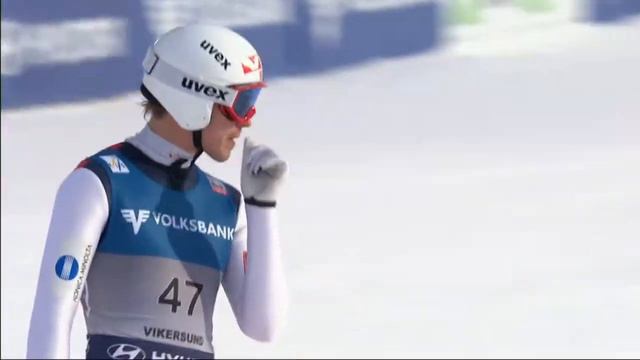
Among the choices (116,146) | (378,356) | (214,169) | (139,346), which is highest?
(116,146)

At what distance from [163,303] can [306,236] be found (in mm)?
4093

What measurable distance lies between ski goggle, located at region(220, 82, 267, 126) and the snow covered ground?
3598mm

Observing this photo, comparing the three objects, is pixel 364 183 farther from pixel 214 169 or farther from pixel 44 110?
pixel 44 110

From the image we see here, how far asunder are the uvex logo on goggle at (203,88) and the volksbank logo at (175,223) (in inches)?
8.5

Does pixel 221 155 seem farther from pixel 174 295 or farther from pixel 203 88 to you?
pixel 174 295

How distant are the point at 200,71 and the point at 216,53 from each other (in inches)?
1.6

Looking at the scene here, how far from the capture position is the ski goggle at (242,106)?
9.80 ft

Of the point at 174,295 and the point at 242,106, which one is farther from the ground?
the point at 242,106

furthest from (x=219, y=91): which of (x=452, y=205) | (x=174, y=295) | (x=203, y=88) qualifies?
(x=452, y=205)

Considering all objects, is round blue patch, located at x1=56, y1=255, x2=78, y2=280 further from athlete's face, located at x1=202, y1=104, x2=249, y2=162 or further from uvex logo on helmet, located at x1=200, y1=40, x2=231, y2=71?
uvex logo on helmet, located at x1=200, y1=40, x2=231, y2=71

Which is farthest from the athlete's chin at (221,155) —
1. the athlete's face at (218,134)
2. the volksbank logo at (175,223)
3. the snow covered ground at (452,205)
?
the snow covered ground at (452,205)

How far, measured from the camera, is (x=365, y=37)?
7.20 metres

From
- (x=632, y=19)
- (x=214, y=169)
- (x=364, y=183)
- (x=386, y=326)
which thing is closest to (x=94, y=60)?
(x=214, y=169)

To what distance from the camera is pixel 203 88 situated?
9.95 feet
